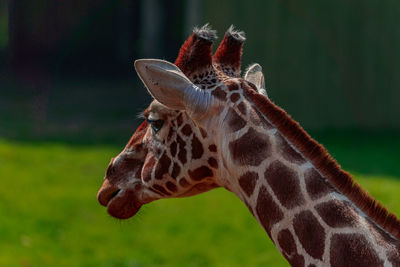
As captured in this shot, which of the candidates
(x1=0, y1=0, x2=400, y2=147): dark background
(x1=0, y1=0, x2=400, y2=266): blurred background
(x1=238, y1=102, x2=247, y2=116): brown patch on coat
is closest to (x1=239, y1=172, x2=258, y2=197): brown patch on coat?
(x1=238, y1=102, x2=247, y2=116): brown patch on coat

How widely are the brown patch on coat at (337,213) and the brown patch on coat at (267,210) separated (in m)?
0.18

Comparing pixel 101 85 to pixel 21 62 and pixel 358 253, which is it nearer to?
pixel 21 62

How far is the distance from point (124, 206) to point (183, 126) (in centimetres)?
61

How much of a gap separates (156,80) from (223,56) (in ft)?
1.77

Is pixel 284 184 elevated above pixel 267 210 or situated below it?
above

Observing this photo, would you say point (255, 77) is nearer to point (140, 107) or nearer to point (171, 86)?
point (171, 86)

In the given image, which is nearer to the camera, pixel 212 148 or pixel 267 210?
pixel 267 210

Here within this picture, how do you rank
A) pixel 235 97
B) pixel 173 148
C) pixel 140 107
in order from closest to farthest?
1. pixel 235 97
2. pixel 173 148
3. pixel 140 107

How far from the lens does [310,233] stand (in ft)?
8.70

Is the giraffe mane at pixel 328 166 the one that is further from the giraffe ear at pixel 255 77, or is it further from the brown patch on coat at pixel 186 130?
the giraffe ear at pixel 255 77

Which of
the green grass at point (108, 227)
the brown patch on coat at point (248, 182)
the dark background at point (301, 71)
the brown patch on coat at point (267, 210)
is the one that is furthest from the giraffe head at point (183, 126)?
the dark background at point (301, 71)

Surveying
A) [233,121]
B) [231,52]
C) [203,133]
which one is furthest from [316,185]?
[231,52]

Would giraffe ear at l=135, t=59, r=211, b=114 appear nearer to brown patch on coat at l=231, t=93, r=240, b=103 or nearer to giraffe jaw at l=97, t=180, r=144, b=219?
brown patch on coat at l=231, t=93, r=240, b=103

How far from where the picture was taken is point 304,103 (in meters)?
14.5
